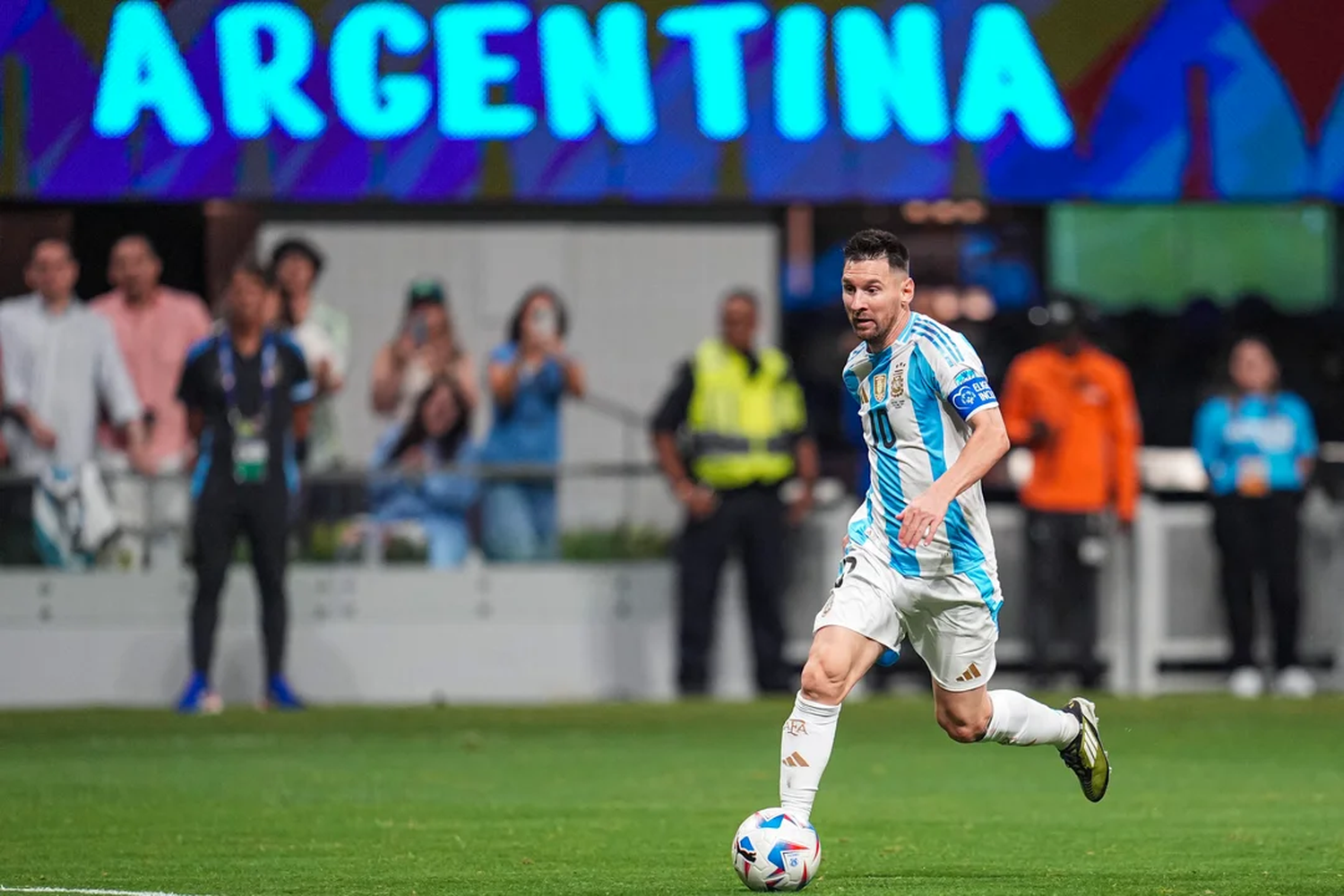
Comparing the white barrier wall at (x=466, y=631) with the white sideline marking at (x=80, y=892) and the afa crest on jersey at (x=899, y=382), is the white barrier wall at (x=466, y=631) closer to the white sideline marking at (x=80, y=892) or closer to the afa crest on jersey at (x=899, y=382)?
the afa crest on jersey at (x=899, y=382)

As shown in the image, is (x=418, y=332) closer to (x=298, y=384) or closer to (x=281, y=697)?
(x=298, y=384)

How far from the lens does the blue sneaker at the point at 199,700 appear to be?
45.0 ft

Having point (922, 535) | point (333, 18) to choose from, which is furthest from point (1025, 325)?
point (922, 535)

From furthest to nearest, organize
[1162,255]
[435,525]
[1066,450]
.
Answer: [1162,255], [435,525], [1066,450]

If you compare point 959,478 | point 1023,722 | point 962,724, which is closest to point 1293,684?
point 1023,722

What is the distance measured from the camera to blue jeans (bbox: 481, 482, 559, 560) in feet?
50.0

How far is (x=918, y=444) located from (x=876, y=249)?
0.62 meters

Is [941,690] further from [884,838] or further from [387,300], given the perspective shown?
[387,300]

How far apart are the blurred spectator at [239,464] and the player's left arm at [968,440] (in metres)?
7.18

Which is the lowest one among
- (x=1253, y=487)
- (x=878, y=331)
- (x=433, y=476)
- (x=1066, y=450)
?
(x=1253, y=487)

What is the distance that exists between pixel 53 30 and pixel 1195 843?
9.25 meters

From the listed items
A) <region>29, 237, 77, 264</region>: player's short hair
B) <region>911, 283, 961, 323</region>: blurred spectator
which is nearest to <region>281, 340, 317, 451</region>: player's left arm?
<region>29, 237, 77, 264</region>: player's short hair

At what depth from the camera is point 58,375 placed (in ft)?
50.0

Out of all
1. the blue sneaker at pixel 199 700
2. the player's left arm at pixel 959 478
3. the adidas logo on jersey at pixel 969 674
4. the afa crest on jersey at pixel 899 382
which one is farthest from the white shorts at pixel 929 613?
the blue sneaker at pixel 199 700
